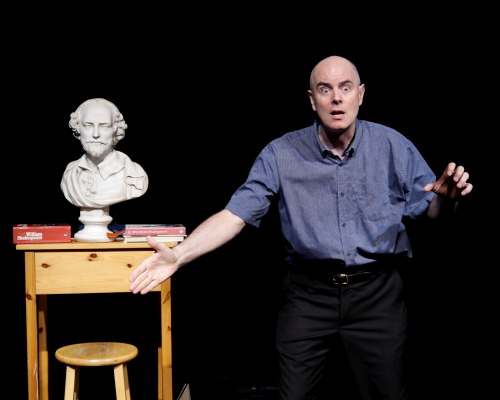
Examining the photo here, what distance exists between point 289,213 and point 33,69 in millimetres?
1644

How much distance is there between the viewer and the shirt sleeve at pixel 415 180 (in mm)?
2959

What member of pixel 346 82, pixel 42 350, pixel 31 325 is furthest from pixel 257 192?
pixel 42 350

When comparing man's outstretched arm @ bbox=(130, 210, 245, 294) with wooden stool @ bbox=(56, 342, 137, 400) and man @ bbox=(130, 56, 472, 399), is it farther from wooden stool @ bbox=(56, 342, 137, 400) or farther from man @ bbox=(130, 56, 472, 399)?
wooden stool @ bbox=(56, 342, 137, 400)

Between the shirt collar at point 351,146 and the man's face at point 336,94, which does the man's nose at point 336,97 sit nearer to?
the man's face at point 336,94

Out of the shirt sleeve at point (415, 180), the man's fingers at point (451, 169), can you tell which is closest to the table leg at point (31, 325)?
the shirt sleeve at point (415, 180)

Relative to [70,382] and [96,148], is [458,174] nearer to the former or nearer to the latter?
[96,148]

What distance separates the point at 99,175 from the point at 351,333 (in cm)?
127

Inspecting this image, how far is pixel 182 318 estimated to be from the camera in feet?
13.1

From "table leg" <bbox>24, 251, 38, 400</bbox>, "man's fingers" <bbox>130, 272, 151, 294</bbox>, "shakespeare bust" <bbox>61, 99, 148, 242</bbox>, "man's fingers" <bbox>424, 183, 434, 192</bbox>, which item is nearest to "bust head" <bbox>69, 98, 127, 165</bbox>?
"shakespeare bust" <bbox>61, 99, 148, 242</bbox>

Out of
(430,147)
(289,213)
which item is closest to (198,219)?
(289,213)

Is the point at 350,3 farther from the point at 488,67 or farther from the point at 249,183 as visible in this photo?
the point at 249,183

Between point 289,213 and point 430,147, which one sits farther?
point 430,147

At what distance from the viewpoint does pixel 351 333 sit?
2943 mm

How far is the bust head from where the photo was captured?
319 centimetres
